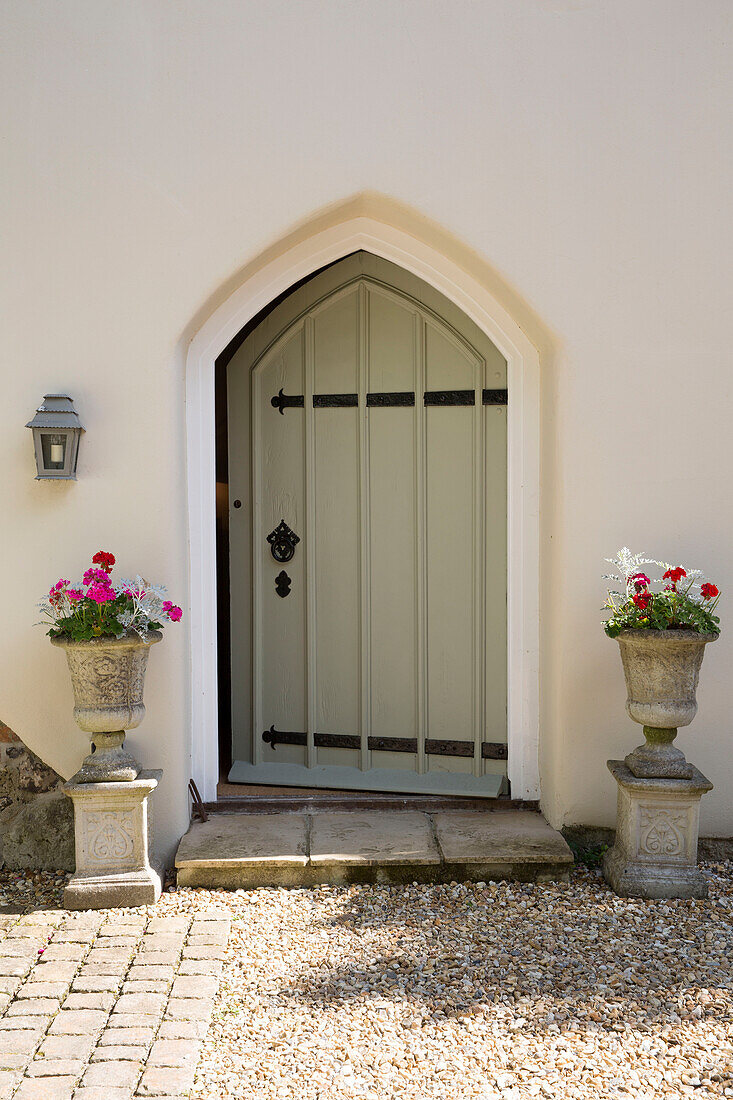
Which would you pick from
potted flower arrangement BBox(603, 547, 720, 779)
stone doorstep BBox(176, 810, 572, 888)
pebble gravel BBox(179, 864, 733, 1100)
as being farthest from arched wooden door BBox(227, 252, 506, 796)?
pebble gravel BBox(179, 864, 733, 1100)

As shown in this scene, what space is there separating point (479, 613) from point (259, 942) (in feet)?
5.83

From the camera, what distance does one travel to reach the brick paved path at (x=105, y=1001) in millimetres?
2246

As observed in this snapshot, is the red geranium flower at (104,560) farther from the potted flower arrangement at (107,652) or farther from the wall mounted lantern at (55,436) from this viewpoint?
the wall mounted lantern at (55,436)

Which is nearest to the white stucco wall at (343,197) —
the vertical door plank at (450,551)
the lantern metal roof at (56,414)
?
the lantern metal roof at (56,414)

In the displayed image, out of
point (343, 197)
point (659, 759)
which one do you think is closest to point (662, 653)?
point (659, 759)

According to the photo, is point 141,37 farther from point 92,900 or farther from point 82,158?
point 92,900

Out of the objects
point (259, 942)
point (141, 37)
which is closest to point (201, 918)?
point (259, 942)

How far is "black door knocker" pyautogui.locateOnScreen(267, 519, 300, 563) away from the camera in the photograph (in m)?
4.33

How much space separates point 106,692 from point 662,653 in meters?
1.95

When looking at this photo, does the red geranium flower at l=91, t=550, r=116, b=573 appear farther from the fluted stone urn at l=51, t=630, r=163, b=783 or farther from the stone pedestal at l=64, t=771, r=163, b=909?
the stone pedestal at l=64, t=771, r=163, b=909

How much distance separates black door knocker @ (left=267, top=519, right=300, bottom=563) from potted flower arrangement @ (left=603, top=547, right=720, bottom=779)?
161cm

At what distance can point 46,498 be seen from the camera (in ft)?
11.6

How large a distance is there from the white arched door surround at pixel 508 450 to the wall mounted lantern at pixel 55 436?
0.48 meters

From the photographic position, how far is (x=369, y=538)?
4.27 metres
